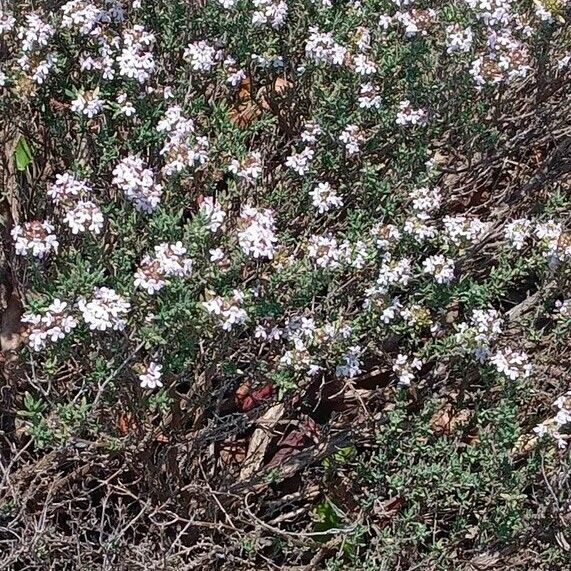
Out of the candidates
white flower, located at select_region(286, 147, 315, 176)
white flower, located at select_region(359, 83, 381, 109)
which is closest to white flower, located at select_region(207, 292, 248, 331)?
white flower, located at select_region(286, 147, 315, 176)

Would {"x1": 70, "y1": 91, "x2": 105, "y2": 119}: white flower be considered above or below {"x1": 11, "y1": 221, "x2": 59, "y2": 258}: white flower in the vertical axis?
above

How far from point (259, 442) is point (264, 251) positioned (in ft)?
4.09

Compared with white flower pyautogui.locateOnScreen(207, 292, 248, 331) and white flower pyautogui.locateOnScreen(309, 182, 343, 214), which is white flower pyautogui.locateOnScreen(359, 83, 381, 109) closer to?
white flower pyautogui.locateOnScreen(309, 182, 343, 214)

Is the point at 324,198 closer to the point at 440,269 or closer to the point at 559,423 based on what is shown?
the point at 440,269

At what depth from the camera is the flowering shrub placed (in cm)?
275

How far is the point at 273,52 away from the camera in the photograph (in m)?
3.18

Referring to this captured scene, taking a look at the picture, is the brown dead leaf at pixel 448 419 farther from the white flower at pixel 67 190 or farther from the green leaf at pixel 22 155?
the green leaf at pixel 22 155

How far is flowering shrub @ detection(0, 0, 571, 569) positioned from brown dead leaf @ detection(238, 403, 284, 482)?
1.0 inches

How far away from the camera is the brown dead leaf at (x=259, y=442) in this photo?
136 inches

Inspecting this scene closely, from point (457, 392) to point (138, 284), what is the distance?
1.44 m

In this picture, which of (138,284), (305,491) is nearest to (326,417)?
(305,491)

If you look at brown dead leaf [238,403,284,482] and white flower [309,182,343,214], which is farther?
brown dead leaf [238,403,284,482]

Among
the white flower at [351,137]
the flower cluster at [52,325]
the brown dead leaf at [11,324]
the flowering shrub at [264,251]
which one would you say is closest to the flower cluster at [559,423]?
the flowering shrub at [264,251]

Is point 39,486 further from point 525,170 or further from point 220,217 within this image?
Answer: point 525,170
